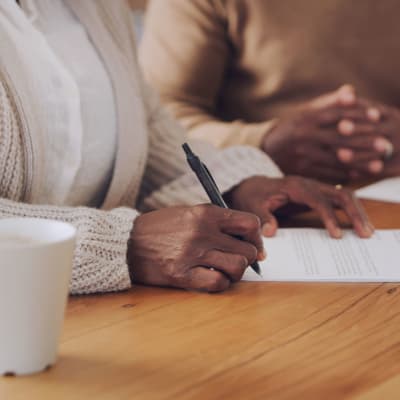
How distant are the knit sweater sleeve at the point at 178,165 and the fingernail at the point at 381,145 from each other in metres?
0.34

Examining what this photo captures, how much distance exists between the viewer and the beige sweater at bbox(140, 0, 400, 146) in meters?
1.89

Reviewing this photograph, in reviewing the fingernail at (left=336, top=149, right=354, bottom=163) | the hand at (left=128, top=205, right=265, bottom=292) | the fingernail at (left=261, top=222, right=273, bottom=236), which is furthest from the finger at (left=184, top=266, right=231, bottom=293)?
the fingernail at (left=336, top=149, right=354, bottom=163)

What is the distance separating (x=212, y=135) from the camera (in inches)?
69.3

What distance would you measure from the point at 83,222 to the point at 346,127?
822 mm

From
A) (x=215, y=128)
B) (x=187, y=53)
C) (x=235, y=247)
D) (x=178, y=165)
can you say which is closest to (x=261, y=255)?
(x=235, y=247)

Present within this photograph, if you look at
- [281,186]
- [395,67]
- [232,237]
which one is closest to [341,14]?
[395,67]

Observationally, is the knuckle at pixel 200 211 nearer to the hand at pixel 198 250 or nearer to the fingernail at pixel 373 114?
the hand at pixel 198 250

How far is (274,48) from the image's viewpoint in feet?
6.25

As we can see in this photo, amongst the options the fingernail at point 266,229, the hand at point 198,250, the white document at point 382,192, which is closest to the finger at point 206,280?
the hand at point 198,250

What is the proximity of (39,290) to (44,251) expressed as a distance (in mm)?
35

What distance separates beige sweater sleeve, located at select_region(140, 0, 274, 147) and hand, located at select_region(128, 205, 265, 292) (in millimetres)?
974

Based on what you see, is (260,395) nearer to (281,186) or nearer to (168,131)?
(281,186)

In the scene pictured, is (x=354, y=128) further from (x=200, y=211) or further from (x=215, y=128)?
(x=200, y=211)

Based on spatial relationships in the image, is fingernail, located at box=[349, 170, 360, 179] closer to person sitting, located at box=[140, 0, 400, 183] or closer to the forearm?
the forearm
